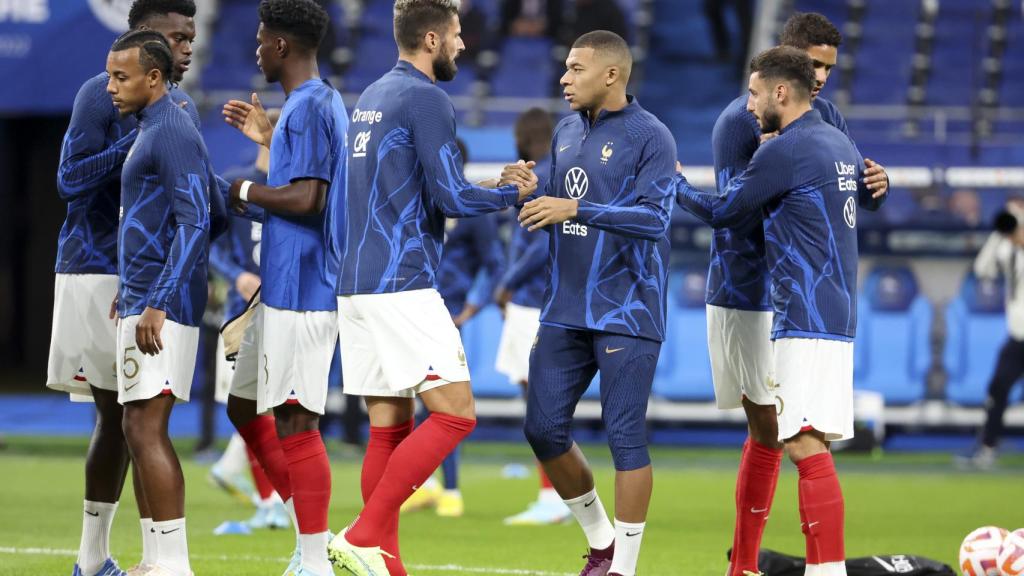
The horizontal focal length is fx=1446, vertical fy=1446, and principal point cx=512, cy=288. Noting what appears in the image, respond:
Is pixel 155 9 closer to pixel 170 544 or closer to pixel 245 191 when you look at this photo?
pixel 245 191

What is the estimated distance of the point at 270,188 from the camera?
6.07 metres

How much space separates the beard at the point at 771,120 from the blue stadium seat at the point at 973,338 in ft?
30.0

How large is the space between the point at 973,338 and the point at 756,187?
9457 mm

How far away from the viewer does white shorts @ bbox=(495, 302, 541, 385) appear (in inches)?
383

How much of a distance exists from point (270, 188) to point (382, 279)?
653 millimetres

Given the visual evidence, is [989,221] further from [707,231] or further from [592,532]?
[592,532]

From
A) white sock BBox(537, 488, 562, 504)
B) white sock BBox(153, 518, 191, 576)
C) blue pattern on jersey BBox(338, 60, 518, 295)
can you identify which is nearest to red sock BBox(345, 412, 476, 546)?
blue pattern on jersey BBox(338, 60, 518, 295)

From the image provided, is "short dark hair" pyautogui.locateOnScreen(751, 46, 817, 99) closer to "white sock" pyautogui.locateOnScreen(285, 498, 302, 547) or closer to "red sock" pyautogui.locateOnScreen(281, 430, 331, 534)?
"red sock" pyautogui.locateOnScreen(281, 430, 331, 534)

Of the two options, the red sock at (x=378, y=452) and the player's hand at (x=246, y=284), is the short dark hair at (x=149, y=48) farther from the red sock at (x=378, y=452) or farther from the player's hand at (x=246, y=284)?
the player's hand at (x=246, y=284)

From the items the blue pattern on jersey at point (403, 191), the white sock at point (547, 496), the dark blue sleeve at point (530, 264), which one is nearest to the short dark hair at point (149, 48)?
the blue pattern on jersey at point (403, 191)

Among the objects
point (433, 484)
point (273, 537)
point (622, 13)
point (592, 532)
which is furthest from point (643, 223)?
point (622, 13)

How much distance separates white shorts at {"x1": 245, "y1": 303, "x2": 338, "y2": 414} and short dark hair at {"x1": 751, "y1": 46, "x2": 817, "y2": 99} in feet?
7.11

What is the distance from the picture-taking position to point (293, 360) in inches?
241

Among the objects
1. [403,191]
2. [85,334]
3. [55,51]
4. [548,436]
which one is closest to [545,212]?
[403,191]
